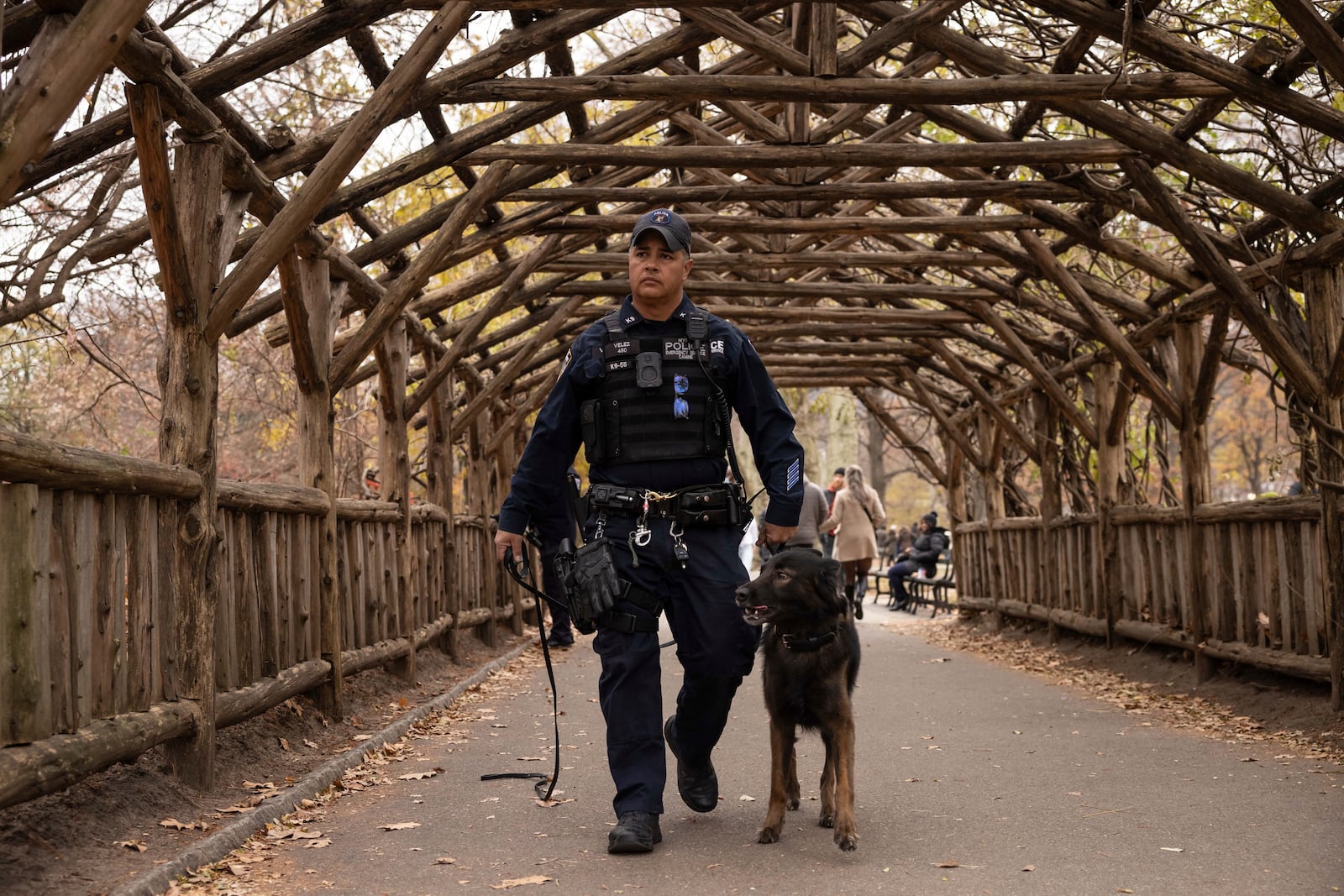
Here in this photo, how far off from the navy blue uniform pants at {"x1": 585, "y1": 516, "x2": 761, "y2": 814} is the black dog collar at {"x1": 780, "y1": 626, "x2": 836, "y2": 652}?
0.22m

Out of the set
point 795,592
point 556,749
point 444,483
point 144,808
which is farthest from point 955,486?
point 144,808

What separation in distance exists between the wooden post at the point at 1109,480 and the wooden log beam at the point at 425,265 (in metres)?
6.70

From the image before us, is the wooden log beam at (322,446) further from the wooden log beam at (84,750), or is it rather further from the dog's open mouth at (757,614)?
the dog's open mouth at (757,614)

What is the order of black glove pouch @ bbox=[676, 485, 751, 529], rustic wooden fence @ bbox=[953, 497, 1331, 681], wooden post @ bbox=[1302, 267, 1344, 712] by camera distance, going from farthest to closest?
rustic wooden fence @ bbox=[953, 497, 1331, 681], wooden post @ bbox=[1302, 267, 1344, 712], black glove pouch @ bbox=[676, 485, 751, 529]

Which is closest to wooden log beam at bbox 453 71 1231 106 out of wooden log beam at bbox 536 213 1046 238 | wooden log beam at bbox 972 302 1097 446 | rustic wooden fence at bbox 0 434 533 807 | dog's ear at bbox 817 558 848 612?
rustic wooden fence at bbox 0 434 533 807

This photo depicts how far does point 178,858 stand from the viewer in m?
4.60

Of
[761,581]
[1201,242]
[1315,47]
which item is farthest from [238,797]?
[1201,242]

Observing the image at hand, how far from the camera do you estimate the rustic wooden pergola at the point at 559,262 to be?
532 centimetres

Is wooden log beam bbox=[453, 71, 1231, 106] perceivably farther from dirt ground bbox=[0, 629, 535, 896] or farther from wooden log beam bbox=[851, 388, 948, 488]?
wooden log beam bbox=[851, 388, 948, 488]

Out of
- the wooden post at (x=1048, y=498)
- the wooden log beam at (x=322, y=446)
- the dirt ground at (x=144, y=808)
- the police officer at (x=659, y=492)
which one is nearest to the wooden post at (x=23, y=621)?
the dirt ground at (x=144, y=808)

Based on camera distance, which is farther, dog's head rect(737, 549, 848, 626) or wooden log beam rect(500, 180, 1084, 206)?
wooden log beam rect(500, 180, 1084, 206)

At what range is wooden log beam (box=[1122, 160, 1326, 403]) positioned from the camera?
27.7 feet

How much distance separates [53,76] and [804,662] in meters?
3.22

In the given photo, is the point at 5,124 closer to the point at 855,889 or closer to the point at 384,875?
the point at 384,875
